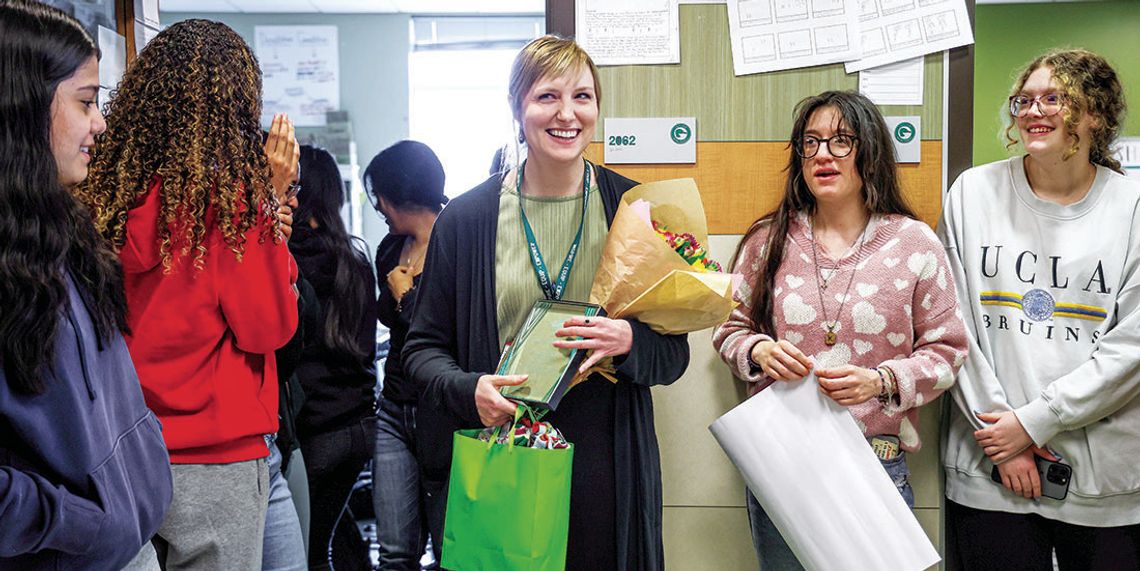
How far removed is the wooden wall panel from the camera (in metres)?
2.25

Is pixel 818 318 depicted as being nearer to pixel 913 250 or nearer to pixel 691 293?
pixel 913 250

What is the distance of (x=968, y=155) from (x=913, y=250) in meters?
0.50

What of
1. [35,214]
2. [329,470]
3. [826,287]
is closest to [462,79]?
[329,470]

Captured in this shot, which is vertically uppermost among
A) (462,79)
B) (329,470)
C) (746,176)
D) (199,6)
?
(199,6)

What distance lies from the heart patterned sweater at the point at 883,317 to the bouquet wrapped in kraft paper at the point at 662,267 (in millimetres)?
328

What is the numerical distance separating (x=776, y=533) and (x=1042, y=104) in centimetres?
108

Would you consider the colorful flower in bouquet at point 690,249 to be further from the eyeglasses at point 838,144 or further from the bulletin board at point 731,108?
the bulletin board at point 731,108

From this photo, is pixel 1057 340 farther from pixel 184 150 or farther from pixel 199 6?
pixel 199 6

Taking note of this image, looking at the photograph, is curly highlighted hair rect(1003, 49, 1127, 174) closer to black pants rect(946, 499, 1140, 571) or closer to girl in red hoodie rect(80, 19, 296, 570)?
black pants rect(946, 499, 1140, 571)

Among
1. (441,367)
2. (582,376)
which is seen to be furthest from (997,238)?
(441,367)

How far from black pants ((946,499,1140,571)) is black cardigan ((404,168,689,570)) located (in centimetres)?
79

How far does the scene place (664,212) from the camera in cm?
166

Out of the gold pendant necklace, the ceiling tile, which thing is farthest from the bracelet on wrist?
the ceiling tile

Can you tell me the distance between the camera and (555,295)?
66.2 inches
